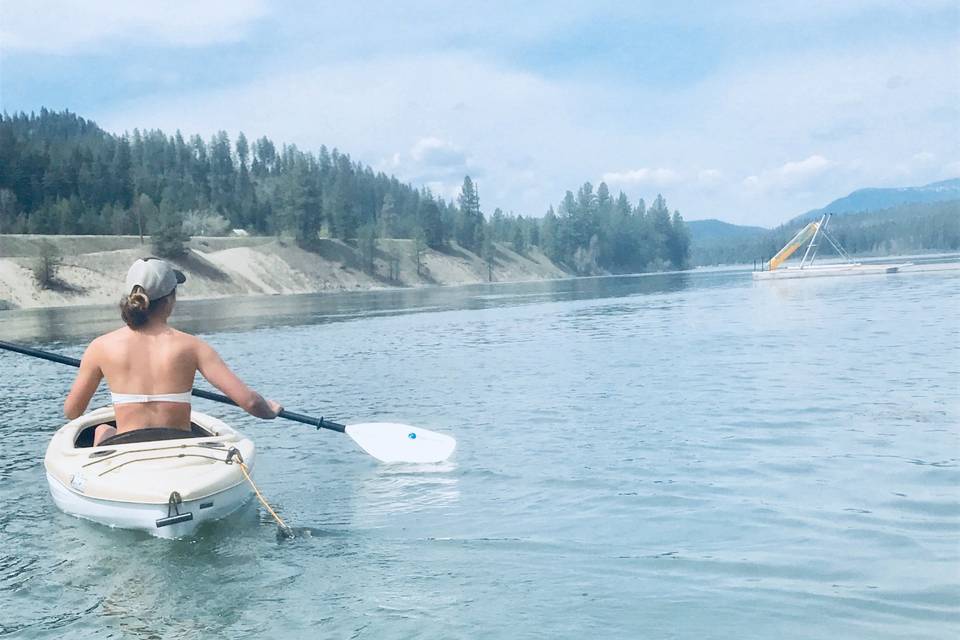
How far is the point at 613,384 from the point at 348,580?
48.2 feet

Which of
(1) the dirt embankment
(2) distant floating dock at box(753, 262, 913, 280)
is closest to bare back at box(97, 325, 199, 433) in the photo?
(1) the dirt embankment

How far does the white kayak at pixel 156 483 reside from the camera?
9.43 metres

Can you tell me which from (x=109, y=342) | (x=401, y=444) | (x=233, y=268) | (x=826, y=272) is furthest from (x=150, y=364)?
(x=233, y=268)

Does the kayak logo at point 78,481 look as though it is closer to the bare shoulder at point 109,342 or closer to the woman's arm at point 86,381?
the woman's arm at point 86,381

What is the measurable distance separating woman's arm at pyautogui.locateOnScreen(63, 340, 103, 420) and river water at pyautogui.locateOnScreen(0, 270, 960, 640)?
1.59 metres

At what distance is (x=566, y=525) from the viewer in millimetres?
10570

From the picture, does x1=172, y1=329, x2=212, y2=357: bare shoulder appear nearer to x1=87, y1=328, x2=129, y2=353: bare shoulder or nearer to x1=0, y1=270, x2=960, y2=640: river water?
x1=87, y1=328, x2=129, y2=353: bare shoulder

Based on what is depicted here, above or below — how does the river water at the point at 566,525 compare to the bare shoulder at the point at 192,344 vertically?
below

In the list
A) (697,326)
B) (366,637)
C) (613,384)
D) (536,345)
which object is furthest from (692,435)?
(697,326)

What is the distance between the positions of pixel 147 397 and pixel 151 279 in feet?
4.77

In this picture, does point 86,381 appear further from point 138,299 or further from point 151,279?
point 151,279

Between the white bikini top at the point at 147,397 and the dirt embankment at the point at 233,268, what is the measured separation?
9245 cm

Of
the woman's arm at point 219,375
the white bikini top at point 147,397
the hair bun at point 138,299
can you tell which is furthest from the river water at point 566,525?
the hair bun at point 138,299

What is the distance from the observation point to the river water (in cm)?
790
